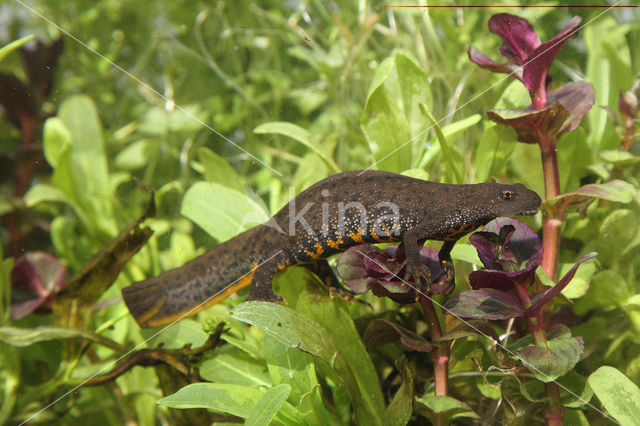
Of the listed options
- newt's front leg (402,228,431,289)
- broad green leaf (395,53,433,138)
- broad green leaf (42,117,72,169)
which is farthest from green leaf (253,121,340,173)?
broad green leaf (42,117,72,169)

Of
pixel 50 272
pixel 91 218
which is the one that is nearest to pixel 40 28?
pixel 91 218

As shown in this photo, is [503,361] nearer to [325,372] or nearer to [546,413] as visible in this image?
[546,413]

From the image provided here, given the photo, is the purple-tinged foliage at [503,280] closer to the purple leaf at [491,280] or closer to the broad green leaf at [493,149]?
the purple leaf at [491,280]

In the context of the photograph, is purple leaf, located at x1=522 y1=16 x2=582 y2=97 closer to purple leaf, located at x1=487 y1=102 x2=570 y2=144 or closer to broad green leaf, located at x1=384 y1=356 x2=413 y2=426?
purple leaf, located at x1=487 y1=102 x2=570 y2=144

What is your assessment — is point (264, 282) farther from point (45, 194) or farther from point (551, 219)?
point (45, 194)

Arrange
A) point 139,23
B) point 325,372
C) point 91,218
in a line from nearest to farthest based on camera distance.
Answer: point 325,372 < point 91,218 < point 139,23

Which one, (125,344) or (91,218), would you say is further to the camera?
(91,218)
